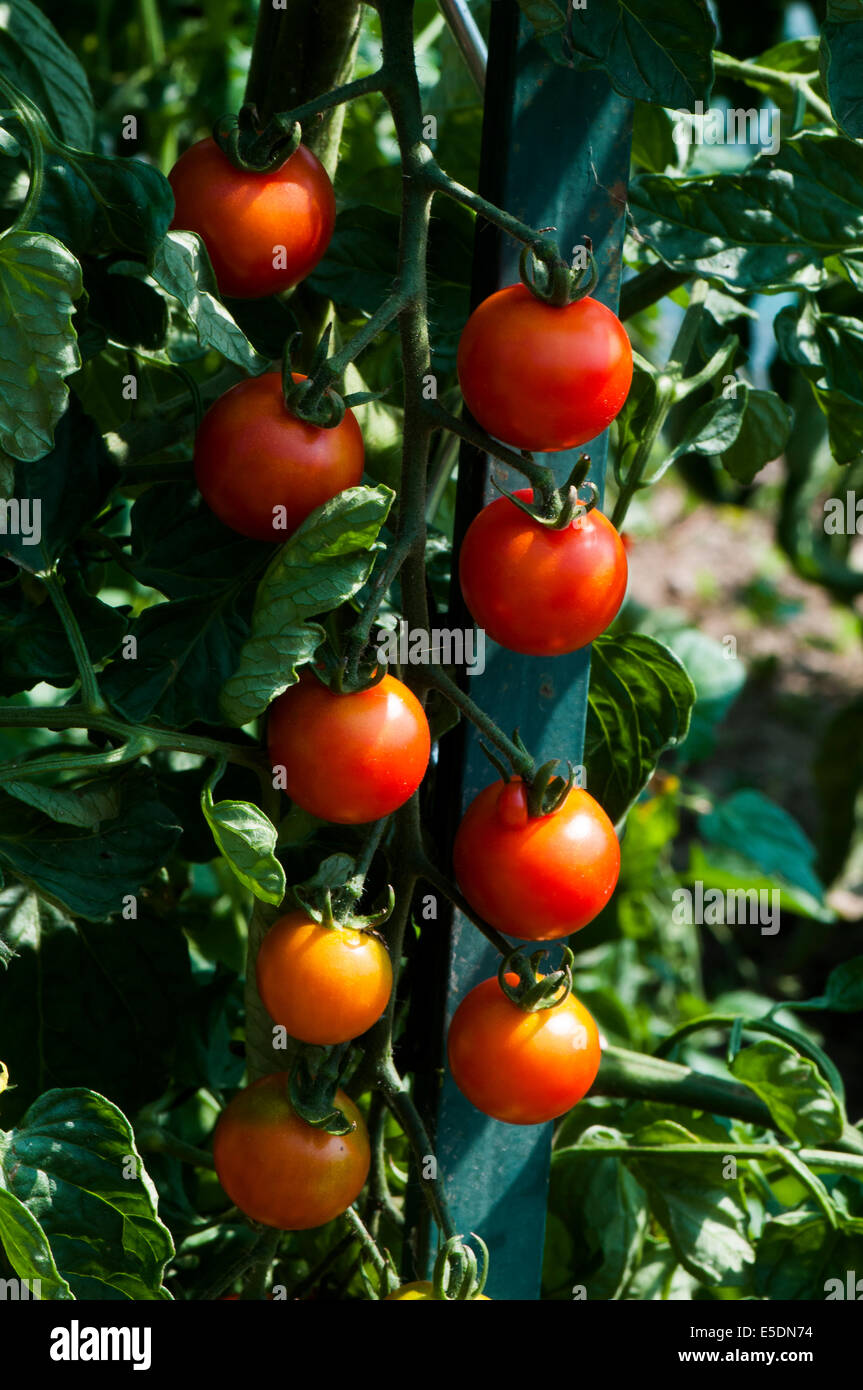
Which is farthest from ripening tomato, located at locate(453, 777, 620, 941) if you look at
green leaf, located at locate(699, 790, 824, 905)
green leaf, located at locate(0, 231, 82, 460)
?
green leaf, located at locate(699, 790, 824, 905)

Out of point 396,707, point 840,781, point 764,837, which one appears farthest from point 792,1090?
point 840,781

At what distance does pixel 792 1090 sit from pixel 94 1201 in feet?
1.22

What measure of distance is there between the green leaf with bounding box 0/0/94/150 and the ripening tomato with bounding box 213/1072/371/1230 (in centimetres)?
46

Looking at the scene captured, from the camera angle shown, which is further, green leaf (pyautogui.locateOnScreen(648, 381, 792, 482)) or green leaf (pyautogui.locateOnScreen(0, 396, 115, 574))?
green leaf (pyautogui.locateOnScreen(648, 381, 792, 482))

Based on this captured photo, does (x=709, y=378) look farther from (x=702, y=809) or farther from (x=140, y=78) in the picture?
(x=140, y=78)

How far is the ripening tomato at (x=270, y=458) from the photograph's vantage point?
486 millimetres

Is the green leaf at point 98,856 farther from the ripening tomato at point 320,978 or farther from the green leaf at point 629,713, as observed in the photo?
the green leaf at point 629,713

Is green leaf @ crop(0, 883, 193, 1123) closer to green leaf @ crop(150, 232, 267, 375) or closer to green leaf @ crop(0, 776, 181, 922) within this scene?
green leaf @ crop(0, 776, 181, 922)

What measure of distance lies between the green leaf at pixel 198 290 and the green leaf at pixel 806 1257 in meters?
0.55

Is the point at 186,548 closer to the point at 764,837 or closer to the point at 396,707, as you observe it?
the point at 396,707

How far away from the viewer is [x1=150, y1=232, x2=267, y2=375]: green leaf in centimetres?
47

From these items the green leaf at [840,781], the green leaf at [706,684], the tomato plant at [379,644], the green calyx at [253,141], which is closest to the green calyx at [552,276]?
the tomato plant at [379,644]

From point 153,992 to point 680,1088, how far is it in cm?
32

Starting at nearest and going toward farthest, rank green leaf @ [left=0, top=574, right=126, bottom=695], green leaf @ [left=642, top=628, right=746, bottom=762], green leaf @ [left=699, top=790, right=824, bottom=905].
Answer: green leaf @ [left=0, top=574, right=126, bottom=695]
green leaf @ [left=642, top=628, right=746, bottom=762]
green leaf @ [left=699, top=790, right=824, bottom=905]
